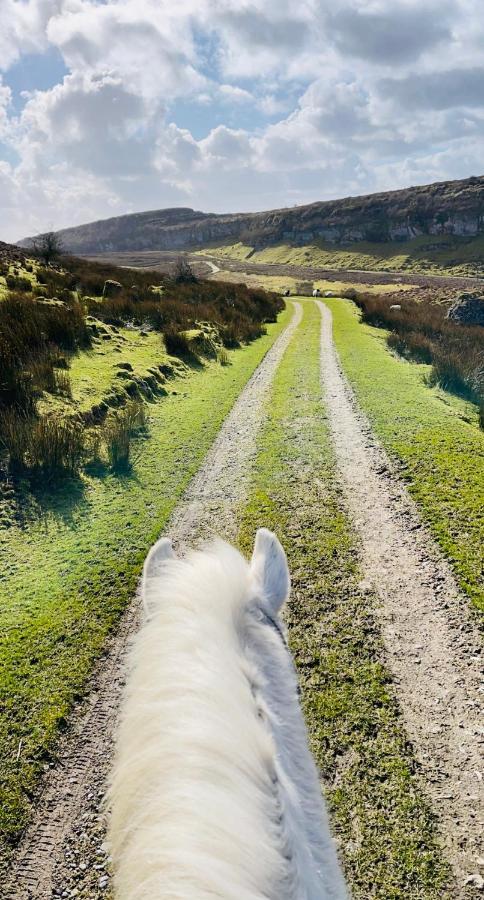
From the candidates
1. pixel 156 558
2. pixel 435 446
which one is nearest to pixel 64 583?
pixel 156 558

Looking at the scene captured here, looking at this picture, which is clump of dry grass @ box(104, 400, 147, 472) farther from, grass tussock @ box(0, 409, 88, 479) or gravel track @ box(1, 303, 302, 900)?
gravel track @ box(1, 303, 302, 900)

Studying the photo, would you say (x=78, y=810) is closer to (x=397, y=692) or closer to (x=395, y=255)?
(x=397, y=692)

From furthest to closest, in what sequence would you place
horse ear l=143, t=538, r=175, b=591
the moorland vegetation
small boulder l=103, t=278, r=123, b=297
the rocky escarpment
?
the rocky escarpment, small boulder l=103, t=278, r=123, b=297, the moorland vegetation, horse ear l=143, t=538, r=175, b=591

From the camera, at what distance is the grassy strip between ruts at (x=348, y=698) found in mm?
2826

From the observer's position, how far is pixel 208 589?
1.57 metres

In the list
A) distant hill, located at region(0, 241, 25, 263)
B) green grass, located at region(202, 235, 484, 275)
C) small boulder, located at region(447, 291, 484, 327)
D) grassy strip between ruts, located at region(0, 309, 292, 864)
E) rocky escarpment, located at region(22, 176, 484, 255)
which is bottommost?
grassy strip between ruts, located at region(0, 309, 292, 864)

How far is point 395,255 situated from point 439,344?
257 ft

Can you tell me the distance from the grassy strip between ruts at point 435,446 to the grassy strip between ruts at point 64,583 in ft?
11.5

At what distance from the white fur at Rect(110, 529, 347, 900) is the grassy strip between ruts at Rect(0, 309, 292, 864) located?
8.32ft

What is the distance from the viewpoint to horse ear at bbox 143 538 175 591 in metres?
1.81

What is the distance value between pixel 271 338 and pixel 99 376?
10401 mm

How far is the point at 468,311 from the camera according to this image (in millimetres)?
23656

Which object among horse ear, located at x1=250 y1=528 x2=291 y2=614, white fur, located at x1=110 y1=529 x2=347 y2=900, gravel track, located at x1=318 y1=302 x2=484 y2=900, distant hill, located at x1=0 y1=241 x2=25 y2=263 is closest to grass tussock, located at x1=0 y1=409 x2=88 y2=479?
gravel track, located at x1=318 y1=302 x2=484 y2=900

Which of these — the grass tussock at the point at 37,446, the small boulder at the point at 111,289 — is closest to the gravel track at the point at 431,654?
the grass tussock at the point at 37,446
